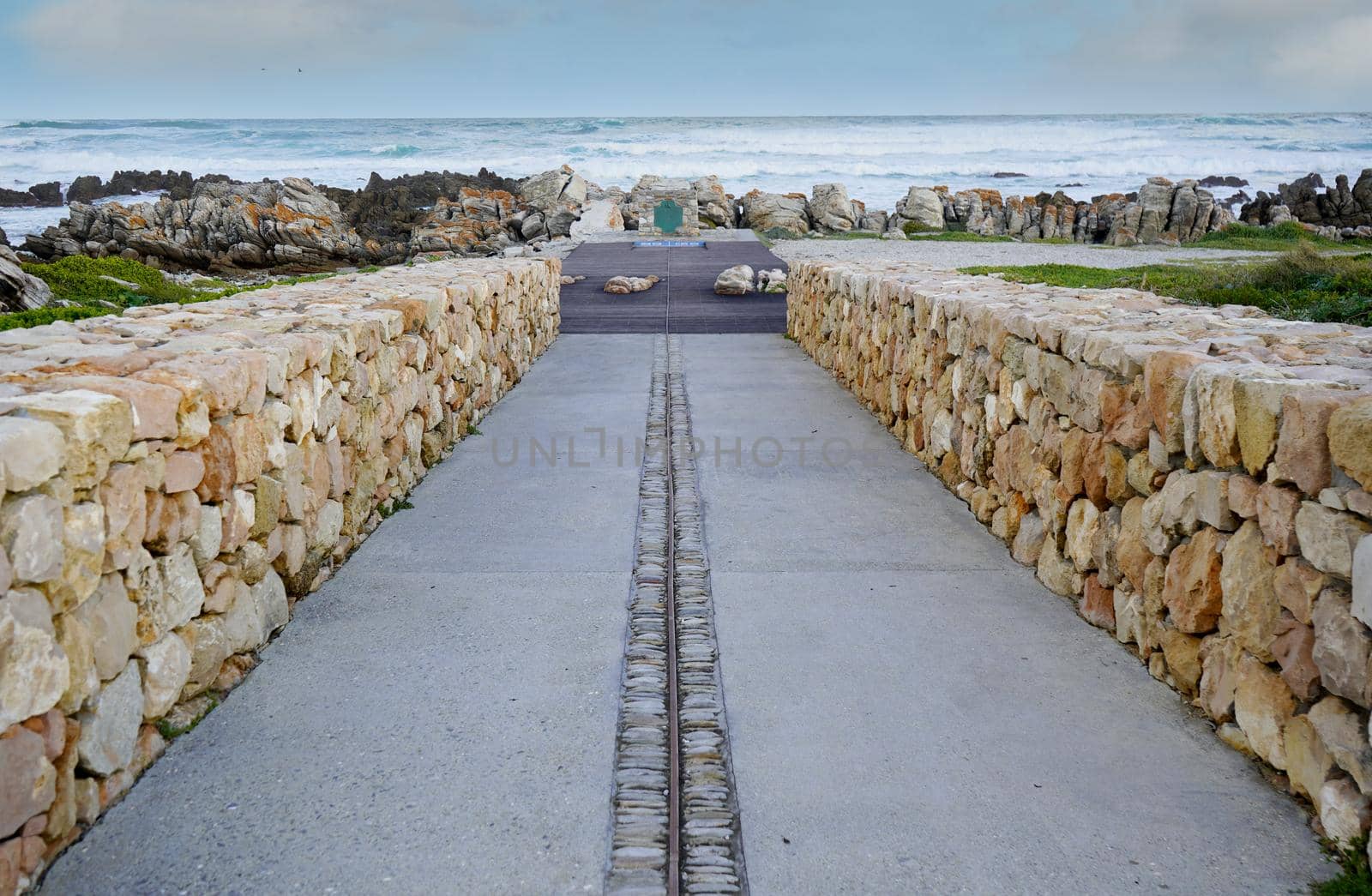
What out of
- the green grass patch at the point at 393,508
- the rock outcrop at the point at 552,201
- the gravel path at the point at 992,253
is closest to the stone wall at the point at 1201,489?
the green grass patch at the point at 393,508

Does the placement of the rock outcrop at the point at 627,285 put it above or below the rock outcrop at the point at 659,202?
below

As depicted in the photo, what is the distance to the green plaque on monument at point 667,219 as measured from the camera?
995 inches

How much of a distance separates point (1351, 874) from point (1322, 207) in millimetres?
33104

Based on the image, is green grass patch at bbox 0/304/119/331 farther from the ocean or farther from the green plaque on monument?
the ocean

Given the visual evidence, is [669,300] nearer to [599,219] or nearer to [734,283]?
[734,283]

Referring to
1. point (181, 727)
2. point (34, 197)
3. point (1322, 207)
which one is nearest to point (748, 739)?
point (181, 727)

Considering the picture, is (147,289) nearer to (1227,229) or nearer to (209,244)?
(209,244)

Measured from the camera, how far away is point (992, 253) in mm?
20375

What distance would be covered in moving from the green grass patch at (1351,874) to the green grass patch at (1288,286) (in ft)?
16.5

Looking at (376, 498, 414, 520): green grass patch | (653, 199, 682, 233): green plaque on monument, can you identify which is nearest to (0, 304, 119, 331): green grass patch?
(376, 498, 414, 520): green grass patch

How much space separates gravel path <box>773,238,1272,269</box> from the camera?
18.2 m

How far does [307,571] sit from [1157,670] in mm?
3397

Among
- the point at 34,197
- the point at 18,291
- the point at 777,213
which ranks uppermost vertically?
the point at 34,197

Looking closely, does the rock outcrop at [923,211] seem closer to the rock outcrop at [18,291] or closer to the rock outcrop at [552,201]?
the rock outcrop at [552,201]
